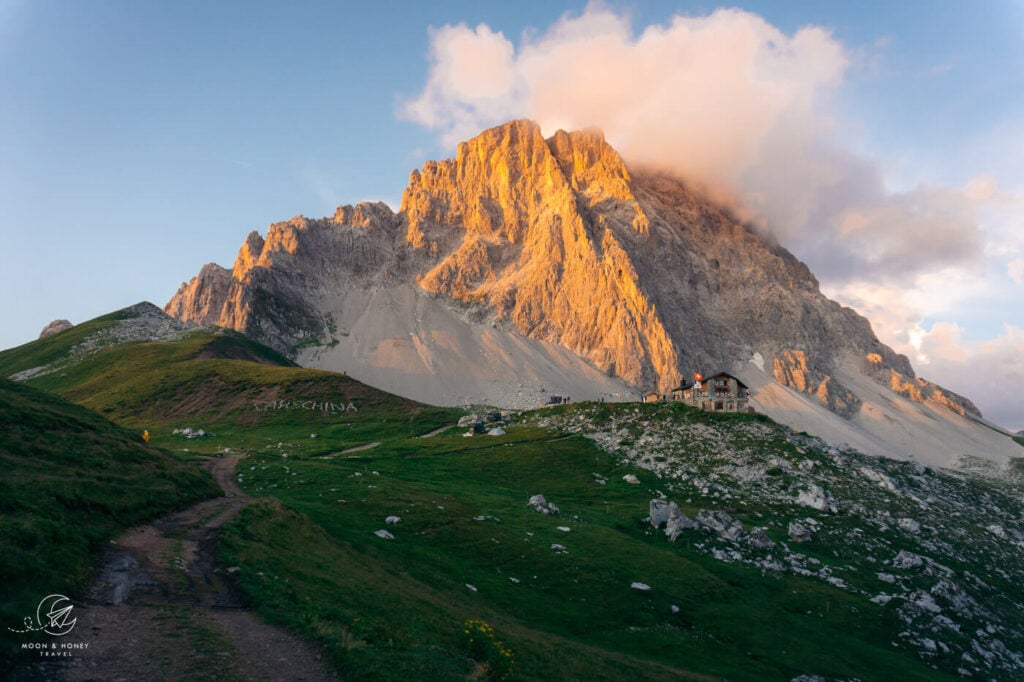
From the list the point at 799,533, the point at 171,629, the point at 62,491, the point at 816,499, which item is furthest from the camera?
the point at 816,499

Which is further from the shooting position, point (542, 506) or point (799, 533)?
point (799, 533)

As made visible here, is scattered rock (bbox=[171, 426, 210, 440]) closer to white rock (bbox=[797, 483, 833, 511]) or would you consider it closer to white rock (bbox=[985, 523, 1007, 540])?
white rock (bbox=[797, 483, 833, 511])

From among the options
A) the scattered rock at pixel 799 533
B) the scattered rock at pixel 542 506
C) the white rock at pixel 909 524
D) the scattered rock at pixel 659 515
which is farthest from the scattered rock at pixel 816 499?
the scattered rock at pixel 542 506

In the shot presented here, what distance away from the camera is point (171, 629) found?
20.4 metres

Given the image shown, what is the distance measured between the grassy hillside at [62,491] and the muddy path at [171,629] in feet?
4.57

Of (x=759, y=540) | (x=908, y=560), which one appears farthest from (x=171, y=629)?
(x=908, y=560)

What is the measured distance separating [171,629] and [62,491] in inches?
585

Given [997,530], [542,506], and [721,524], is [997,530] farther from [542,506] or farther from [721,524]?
[542,506]

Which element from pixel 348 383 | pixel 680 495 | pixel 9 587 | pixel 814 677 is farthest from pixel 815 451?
pixel 348 383

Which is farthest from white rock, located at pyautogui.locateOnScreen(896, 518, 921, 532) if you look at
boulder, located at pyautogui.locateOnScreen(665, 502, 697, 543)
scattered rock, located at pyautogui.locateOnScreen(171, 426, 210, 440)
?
scattered rock, located at pyautogui.locateOnScreen(171, 426, 210, 440)

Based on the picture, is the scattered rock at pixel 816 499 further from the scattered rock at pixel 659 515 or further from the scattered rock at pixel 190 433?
the scattered rock at pixel 190 433

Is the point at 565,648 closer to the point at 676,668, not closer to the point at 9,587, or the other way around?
the point at 676,668

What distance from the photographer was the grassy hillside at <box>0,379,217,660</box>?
2105cm

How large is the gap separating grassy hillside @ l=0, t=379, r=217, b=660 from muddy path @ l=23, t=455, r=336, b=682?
1.39 m
